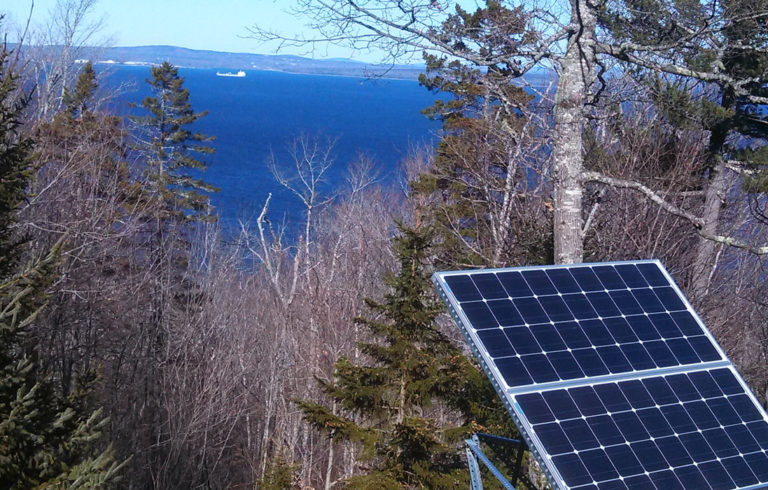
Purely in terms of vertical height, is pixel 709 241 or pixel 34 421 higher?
pixel 34 421

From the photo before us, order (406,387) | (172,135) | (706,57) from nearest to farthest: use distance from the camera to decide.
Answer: (406,387) → (706,57) → (172,135)

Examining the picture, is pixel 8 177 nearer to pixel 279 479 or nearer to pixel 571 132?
pixel 279 479

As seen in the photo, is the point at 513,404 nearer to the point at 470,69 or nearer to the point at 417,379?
the point at 417,379

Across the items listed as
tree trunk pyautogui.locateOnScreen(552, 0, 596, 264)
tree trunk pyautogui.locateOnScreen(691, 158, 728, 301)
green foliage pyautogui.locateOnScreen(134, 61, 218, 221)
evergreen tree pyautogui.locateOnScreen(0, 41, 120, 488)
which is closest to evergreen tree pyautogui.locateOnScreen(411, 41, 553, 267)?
tree trunk pyautogui.locateOnScreen(552, 0, 596, 264)

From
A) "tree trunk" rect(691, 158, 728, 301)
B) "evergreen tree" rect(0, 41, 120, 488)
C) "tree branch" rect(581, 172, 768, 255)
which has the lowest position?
"tree trunk" rect(691, 158, 728, 301)

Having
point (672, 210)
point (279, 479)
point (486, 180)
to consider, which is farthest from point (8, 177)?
point (486, 180)

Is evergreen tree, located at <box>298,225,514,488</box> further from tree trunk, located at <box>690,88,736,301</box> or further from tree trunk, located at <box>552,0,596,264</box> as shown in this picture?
tree trunk, located at <box>690,88,736,301</box>
